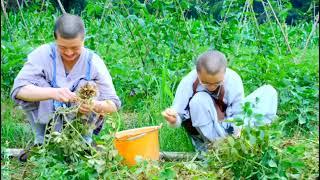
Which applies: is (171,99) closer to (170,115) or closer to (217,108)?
(217,108)

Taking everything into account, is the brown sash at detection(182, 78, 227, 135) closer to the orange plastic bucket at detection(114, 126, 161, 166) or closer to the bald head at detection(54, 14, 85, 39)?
the orange plastic bucket at detection(114, 126, 161, 166)

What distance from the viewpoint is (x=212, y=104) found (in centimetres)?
346

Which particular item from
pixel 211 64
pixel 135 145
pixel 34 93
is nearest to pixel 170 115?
pixel 135 145

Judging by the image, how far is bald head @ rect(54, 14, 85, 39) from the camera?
3.15 metres

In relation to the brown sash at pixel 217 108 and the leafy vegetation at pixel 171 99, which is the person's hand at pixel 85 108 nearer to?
the leafy vegetation at pixel 171 99

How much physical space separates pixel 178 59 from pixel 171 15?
0.42m

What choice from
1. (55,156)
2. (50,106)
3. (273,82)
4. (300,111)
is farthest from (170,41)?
(55,156)

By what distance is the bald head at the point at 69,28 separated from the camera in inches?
124

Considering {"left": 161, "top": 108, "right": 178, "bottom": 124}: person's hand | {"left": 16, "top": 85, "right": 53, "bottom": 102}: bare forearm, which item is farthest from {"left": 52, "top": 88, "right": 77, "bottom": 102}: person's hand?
{"left": 161, "top": 108, "right": 178, "bottom": 124}: person's hand

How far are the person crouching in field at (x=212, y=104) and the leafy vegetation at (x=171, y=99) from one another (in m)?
0.20

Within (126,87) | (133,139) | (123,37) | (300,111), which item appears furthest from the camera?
(123,37)

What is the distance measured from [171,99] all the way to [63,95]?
1.23m

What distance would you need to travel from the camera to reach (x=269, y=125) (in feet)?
9.82

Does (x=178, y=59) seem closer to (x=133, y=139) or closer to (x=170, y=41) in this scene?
(x=170, y=41)
